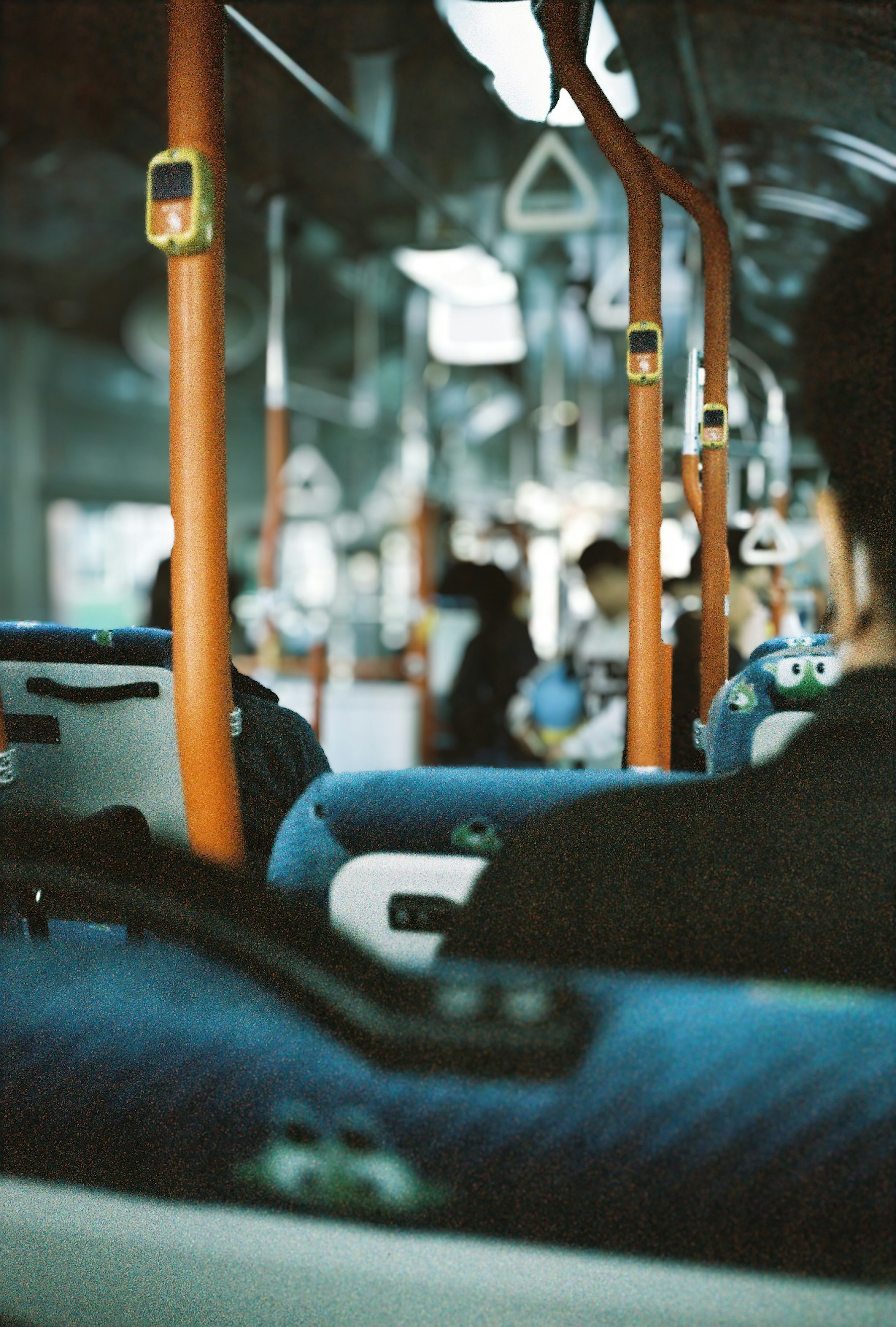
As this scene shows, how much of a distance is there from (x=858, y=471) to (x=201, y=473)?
32.0 inches

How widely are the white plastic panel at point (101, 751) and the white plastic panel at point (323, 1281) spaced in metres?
0.51

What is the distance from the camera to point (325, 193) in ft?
16.3

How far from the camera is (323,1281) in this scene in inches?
45.3

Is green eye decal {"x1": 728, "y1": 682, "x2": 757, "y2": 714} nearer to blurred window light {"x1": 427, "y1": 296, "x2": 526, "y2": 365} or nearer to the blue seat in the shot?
the blue seat

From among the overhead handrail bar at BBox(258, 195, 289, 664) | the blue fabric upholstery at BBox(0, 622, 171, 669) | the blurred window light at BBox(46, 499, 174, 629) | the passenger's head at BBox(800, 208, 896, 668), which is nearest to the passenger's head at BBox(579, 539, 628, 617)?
the passenger's head at BBox(800, 208, 896, 668)

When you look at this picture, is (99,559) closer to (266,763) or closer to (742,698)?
(266,763)


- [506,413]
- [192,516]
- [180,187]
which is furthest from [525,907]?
[506,413]

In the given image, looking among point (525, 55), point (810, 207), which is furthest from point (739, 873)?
point (810, 207)

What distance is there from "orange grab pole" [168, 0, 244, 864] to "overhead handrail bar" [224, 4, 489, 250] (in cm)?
A: 15

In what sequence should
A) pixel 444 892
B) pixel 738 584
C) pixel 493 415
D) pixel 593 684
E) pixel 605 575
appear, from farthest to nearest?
1. pixel 493 415
2. pixel 593 684
3. pixel 605 575
4. pixel 738 584
5. pixel 444 892

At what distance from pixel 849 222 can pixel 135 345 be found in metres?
7.83

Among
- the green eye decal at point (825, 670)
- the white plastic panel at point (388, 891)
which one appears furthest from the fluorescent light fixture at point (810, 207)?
the white plastic panel at point (388, 891)

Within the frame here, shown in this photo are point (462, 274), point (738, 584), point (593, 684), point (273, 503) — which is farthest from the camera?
point (462, 274)

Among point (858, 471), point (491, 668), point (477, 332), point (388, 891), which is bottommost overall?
point (491, 668)
